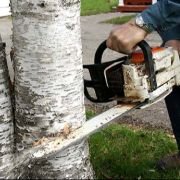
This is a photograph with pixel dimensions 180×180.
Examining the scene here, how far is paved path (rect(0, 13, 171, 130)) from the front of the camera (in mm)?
4332

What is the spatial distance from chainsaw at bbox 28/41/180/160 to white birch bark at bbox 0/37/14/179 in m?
0.32

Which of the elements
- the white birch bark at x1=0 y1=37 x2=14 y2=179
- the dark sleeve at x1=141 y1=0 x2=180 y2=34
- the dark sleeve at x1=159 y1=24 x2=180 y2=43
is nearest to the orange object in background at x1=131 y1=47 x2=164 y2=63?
the dark sleeve at x1=141 y1=0 x2=180 y2=34

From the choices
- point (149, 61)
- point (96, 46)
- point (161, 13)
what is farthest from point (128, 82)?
point (96, 46)

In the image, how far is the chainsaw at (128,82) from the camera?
2.09 m

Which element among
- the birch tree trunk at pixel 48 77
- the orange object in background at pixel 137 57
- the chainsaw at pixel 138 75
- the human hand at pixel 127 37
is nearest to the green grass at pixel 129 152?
the chainsaw at pixel 138 75

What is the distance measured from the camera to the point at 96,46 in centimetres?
823

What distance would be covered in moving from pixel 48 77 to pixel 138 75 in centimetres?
58

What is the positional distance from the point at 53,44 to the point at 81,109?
1.41ft

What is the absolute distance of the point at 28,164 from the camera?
6.37 feet

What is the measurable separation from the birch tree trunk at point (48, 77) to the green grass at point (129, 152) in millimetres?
1021

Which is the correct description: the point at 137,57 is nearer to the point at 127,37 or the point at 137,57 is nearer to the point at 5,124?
the point at 127,37

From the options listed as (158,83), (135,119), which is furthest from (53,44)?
(135,119)

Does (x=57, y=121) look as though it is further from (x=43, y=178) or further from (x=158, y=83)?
(x=158, y=83)

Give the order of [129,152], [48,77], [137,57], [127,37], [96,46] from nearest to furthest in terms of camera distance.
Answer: [48,77] < [127,37] < [137,57] < [129,152] < [96,46]
